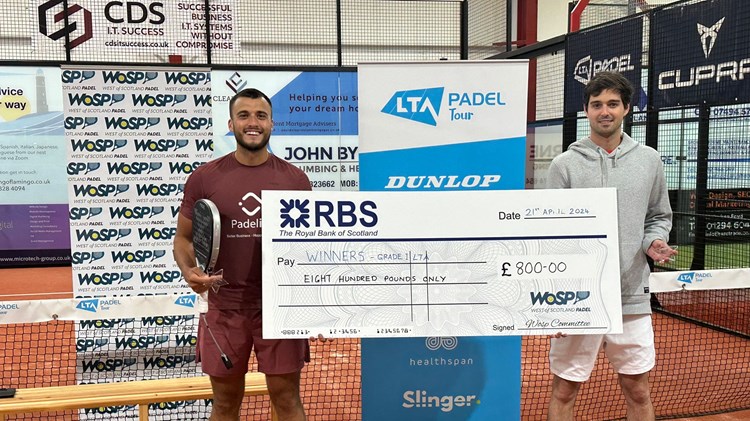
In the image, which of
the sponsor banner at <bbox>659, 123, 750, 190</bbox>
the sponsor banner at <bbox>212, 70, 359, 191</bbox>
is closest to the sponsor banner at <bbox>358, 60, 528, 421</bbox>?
the sponsor banner at <bbox>659, 123, 750, 190</bbox>

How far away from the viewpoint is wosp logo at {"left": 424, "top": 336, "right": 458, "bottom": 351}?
2.78 metres

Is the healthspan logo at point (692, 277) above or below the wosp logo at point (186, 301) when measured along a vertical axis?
above

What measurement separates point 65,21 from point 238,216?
16.5ft

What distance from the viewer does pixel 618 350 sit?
2.45 meters

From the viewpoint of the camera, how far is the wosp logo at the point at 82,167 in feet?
11.5

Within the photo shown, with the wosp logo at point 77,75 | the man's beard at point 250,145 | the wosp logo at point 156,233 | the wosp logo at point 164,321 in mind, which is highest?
the wosp logo at point 77,75

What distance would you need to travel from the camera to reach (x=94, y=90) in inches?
138

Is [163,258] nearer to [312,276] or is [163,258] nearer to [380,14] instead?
[312,276]

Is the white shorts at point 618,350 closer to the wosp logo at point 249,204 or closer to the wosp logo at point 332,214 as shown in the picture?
the wosp logo at point 332,214

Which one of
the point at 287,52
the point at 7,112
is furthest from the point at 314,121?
the point at 7,112

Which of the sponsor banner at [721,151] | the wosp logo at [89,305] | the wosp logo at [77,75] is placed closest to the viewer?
the wosp logo at [89,305]

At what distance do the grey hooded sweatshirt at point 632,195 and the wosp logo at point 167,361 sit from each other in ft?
9.03

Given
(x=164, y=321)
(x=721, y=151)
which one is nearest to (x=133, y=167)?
(x=164, y=321)

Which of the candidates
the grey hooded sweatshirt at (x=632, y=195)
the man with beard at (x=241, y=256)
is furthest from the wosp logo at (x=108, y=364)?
the grey hooded sweatshirt at (x=632, y=195)
